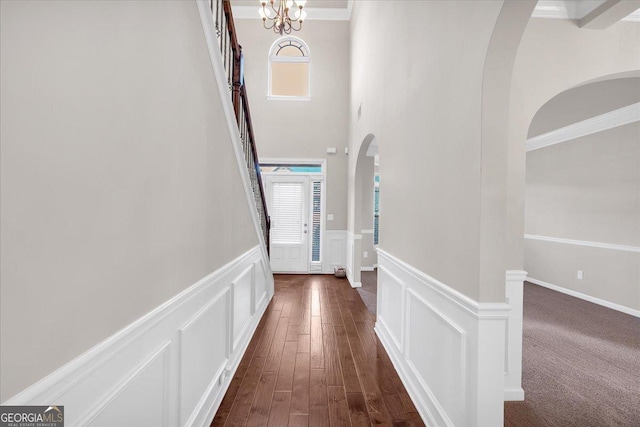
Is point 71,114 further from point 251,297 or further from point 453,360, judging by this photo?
point 251,297

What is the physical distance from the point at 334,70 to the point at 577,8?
15.9 feet

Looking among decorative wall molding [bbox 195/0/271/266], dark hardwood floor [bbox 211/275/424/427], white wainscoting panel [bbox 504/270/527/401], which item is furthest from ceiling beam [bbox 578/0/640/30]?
dark hardwood floor [bbox 211/275/424/427]

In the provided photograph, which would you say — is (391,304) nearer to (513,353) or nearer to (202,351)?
(513,353)

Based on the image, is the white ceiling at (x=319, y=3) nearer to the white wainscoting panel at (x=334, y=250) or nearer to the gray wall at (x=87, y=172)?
the white wainscoting panel at (x=334, y=250)

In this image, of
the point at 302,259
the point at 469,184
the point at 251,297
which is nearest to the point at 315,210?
the point at 302,259

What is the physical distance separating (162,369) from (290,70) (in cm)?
660

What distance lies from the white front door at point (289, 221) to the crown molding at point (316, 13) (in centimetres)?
347

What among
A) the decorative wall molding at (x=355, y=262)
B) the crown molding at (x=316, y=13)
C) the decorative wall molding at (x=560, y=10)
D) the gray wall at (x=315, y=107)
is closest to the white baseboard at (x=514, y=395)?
the decorative wall molding at (x=560, y=10)

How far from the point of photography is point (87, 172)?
0.81 m

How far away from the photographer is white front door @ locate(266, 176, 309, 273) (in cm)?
638

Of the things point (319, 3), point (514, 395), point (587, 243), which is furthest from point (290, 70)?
point (514, 395)

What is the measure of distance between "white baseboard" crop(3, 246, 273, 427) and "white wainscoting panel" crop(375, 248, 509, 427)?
1347mm

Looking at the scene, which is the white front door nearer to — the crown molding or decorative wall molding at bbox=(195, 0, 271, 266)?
the crown molding

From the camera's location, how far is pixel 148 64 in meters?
1.11
